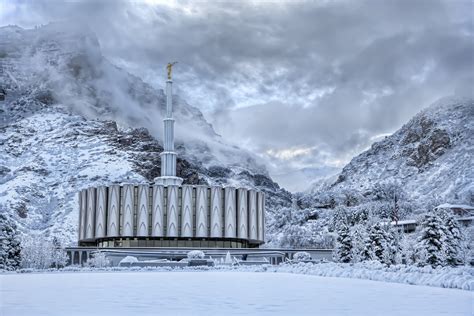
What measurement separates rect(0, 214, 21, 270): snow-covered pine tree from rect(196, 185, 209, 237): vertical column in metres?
36.0

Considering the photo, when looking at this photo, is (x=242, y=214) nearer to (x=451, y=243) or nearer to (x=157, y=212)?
(x=157, y=212)

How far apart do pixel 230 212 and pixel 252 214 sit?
211 inches

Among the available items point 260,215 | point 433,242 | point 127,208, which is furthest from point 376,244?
point 127,208

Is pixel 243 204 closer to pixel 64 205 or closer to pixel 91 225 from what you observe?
pixel 91 225

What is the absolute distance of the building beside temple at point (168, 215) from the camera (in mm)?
108812

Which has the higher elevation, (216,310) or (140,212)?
(140,212)

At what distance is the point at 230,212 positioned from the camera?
368ft

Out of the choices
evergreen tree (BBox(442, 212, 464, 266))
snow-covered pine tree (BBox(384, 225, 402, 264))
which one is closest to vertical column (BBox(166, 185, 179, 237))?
snow-covered pine tree (BBox(384, 225, 402, 264))

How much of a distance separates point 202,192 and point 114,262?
24.5 meters

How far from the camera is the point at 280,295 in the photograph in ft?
66.0

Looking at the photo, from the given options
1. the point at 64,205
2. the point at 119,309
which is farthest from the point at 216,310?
the point at 64,205

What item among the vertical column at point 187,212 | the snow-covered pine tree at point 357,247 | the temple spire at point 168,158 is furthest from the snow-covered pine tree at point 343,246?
the temple spire at point 168,158

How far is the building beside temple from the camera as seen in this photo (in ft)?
357

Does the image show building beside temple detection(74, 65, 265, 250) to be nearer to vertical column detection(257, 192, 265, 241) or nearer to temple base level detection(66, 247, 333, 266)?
vertical column detection(257, 192, 265, 241)
